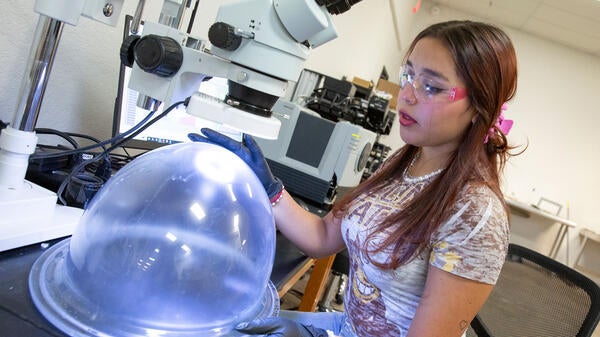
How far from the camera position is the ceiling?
4414 mm

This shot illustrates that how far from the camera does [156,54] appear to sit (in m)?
0.67

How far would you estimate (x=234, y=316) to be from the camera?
59cm

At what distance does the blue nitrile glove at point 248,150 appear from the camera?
87 centimetres

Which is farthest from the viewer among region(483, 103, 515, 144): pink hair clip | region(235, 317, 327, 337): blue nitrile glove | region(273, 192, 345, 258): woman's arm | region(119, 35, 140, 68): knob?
region(273, 192, 345, 258): woman's arm

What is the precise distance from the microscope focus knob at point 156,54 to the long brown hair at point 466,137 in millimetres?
494

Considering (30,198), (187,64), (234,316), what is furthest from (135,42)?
(234,316)

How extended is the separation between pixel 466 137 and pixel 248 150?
451 mm

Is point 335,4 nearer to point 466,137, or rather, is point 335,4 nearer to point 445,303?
point 466,137

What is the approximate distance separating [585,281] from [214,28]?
1137mm

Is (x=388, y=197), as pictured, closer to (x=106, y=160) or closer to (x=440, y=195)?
(x=440, y=195)

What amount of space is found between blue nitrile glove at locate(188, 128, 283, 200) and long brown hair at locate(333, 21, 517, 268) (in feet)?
0.86

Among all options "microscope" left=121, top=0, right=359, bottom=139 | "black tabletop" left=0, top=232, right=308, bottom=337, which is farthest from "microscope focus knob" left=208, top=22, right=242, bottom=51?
"black tabletop" left=0, top=232, right=308, bottom=337

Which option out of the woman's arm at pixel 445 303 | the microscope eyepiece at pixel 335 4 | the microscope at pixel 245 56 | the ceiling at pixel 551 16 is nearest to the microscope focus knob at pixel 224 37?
the microscope at pixel 245 56

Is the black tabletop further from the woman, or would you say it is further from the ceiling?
the ceiling
